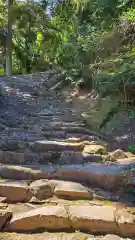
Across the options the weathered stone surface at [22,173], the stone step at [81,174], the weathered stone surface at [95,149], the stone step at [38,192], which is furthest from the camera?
the weathered stone surface at [95,149]

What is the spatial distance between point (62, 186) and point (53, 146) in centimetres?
173

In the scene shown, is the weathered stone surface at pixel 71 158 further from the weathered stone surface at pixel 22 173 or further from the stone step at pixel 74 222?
the stone step at pixel 74 222

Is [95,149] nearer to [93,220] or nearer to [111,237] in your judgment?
[93,220]

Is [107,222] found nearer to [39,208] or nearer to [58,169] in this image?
[39,208]

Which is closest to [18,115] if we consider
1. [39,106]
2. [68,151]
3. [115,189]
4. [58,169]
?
[39,106]

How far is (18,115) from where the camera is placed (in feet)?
27.6

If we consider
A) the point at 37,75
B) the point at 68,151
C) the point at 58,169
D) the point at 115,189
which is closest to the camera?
the point at 115,189

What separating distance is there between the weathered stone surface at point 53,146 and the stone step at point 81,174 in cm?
98

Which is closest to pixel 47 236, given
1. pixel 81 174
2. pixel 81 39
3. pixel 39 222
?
pixel 39 222

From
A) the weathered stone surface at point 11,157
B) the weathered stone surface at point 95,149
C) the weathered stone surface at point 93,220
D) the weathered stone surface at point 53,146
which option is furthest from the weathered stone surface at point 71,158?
the weathered stone surface at point 93,220

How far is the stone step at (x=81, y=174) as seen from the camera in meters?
4.11

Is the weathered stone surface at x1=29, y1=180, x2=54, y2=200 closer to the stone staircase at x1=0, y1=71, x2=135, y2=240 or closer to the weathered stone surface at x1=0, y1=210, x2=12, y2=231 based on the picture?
the stone staircase at x1=0, y1=71, x2=135, y2=240

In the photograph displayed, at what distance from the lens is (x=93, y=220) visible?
3.18m

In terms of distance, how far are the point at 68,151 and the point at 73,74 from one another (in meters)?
7.19
